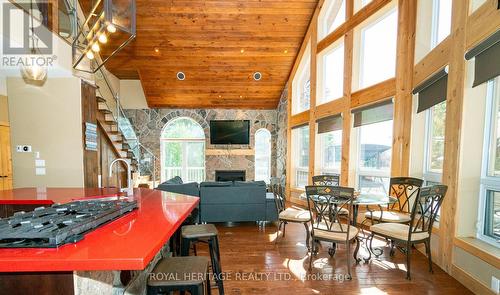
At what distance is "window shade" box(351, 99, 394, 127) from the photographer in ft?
11.7

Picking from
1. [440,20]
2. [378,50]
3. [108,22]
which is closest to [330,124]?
[378,50]

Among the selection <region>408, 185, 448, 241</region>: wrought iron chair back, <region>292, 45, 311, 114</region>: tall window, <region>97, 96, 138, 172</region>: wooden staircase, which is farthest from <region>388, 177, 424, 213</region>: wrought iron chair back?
<region>97, 96, 138, 172</region>: wooden staircase

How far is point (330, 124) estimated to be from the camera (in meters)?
4.74

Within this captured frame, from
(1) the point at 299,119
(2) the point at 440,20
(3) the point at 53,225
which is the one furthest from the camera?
(1) the point at 299,119

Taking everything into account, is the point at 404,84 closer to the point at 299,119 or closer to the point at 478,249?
the point at 478,249

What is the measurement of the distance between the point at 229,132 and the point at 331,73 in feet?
11.9

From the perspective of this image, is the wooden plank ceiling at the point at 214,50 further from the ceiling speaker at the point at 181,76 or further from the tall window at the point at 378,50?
the tall window at the point at 378,50

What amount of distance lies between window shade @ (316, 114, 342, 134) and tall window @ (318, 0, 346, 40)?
185cm

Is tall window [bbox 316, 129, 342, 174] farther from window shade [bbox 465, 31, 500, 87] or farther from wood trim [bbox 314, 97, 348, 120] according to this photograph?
window shade [bbox 465, 31, 500, 87]

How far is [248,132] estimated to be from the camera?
740 centimetres

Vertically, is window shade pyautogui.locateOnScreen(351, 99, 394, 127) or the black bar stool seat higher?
window shade pyautogui.locateOnScreen(351, 99, 394, 127)

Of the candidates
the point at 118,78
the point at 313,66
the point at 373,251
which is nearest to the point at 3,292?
the point at 373,251

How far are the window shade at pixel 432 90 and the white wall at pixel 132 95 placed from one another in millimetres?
7053

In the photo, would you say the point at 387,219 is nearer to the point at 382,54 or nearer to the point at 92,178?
the point at 382,54
